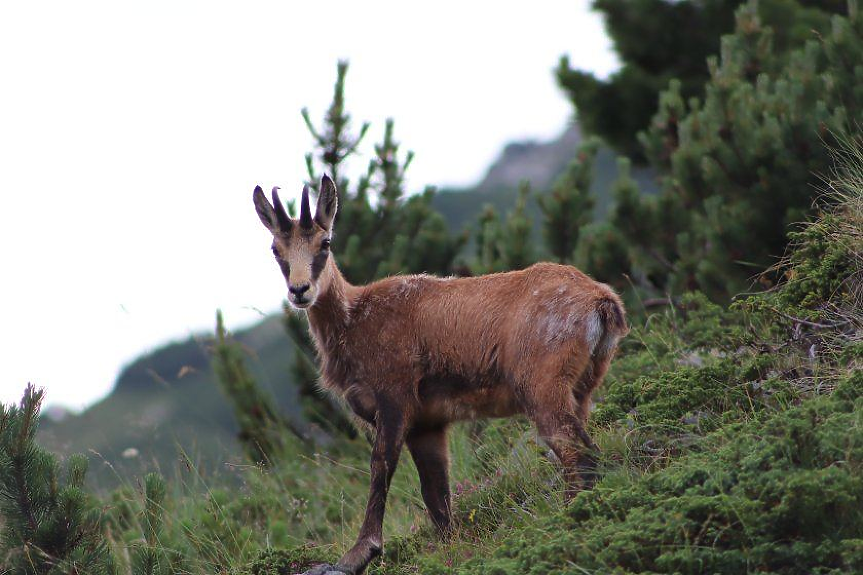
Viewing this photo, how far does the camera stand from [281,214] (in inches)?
294

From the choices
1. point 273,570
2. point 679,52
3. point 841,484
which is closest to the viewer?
point 841,484

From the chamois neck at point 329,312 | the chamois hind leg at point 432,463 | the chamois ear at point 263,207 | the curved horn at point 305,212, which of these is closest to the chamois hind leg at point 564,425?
the chamois hind leg at point 432,463

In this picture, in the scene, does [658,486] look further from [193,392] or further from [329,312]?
[193,392]

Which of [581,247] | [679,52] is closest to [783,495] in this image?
[581,247]

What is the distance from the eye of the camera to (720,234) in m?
10.9

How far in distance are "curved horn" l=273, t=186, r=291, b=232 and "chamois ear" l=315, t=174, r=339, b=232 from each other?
0.25 metres

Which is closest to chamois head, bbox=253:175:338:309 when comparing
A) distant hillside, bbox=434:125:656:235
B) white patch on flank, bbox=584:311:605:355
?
white patch on flank, bbox=584:311:605:355

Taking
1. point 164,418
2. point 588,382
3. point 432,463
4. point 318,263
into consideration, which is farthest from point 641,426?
point 164,418

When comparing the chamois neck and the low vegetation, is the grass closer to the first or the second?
the low vegetation

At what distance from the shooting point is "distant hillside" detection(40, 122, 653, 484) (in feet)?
34.2

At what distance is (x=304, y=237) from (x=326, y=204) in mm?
346

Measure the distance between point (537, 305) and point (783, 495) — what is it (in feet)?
7.30

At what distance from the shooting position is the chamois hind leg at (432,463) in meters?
7.46

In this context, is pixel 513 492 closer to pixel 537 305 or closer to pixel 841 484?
pixel 537 305
